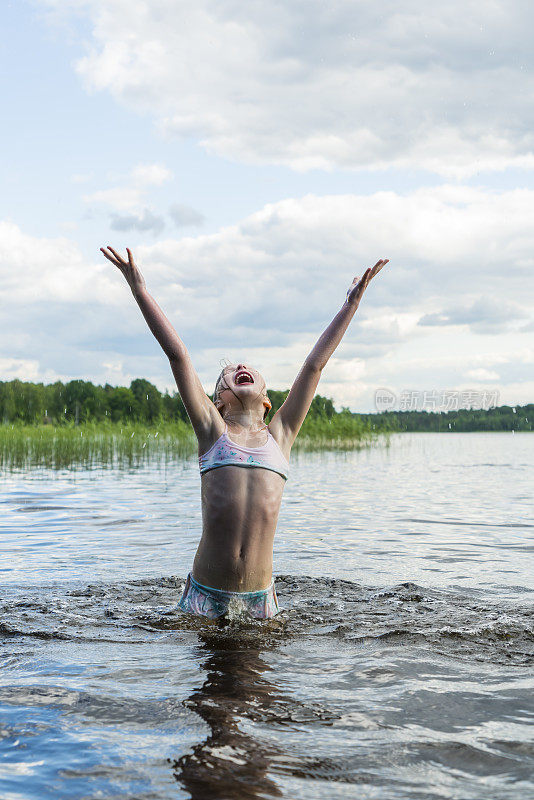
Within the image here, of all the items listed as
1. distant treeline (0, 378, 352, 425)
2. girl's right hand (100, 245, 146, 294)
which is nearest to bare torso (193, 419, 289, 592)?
girl's right hand (100, 245, 146, 294)

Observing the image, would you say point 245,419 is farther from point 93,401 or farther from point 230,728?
point 93,401

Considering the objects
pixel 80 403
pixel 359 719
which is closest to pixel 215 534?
pixel 359 719

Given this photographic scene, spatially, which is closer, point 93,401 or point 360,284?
point 360,284

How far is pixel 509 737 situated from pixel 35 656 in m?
2.76

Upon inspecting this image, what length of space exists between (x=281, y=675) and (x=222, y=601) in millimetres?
815

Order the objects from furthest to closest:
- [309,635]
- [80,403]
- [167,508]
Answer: [80,403]
[167,508]
[309,635]

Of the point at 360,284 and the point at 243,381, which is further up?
the point at 360,284

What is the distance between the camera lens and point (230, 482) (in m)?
4.70

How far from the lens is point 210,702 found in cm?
358

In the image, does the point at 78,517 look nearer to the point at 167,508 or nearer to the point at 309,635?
the point at 167,508

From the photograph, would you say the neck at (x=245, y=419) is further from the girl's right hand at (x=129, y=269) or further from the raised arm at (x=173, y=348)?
the girl's right hand at (x=129, y=269)

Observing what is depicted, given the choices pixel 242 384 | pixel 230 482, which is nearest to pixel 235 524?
pixel 230 482

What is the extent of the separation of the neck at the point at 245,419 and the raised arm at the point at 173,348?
9.9 inches

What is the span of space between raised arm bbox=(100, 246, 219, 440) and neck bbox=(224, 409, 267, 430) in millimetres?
251
